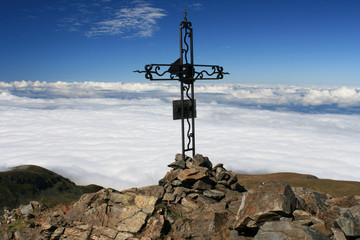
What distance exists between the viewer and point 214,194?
12.1 metres

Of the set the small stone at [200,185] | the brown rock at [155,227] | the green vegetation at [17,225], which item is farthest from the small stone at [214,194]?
the green vegetation at [17,225]

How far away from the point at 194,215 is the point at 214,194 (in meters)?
2.10

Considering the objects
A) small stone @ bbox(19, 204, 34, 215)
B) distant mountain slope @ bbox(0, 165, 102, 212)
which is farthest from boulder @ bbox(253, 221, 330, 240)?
distant mountain slope @ bbox(0, 165, 102, 212)

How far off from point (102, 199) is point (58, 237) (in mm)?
2252

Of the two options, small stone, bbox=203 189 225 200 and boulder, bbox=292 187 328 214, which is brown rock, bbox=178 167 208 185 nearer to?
small stone, bbox=203 189 225 200

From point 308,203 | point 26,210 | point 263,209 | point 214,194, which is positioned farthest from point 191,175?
point 26,210

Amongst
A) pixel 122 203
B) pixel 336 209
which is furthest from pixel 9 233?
pixel 336 209

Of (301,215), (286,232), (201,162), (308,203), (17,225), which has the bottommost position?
(17,225)

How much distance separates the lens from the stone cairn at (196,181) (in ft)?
39.5

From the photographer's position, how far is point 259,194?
9117 millimetres

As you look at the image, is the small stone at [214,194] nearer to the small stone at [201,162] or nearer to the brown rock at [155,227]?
the small stone at [201,162]

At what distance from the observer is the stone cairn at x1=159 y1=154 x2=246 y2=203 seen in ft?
39.5

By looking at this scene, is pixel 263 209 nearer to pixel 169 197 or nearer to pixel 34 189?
pixel 169 197

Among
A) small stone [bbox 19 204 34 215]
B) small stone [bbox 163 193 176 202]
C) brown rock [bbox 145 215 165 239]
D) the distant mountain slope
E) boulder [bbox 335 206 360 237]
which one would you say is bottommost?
the distant mountain slope
